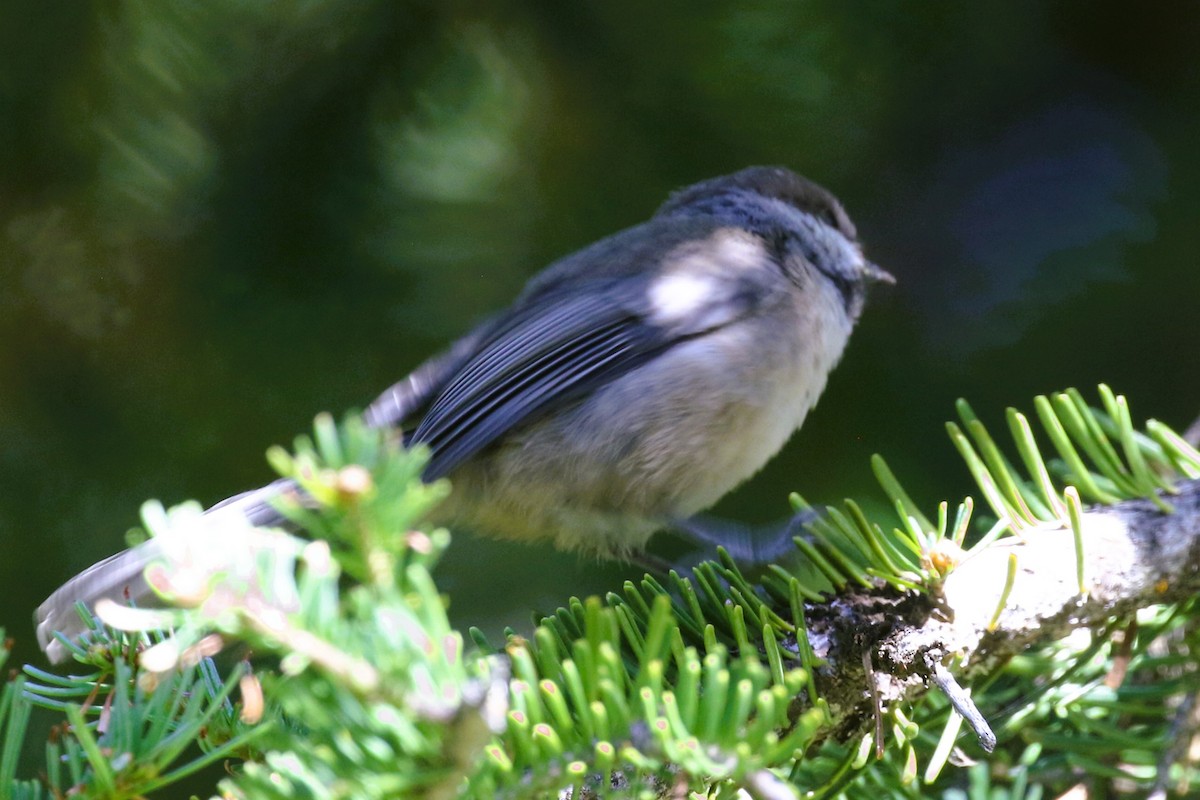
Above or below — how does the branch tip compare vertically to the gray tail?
below

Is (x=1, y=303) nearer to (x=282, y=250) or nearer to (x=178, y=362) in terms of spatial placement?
(x=178, y=362)

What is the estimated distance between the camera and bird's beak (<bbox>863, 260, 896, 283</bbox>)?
2.56m

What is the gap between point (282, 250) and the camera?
6.84 feet

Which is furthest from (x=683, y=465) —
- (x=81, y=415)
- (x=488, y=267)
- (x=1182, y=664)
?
(x=81, y=415)

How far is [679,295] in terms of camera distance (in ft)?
7.75

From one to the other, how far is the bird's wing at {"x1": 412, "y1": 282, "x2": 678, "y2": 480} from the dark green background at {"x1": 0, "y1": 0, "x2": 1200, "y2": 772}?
12 cm

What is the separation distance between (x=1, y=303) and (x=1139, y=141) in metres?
2.53

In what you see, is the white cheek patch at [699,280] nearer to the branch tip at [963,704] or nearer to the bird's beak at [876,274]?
the bird's beak at [876,274]

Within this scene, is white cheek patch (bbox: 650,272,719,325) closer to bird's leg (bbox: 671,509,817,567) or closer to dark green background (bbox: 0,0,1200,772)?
dark green background (bbox: 0,0,1200,772)

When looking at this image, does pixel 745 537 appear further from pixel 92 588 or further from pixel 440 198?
pixel 92 588

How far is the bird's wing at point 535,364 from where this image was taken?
86.3 inches

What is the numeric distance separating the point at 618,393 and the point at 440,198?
1.84 ft

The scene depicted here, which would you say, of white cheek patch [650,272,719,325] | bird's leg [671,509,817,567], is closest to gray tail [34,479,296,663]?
bird's leg [671,509,817,567]

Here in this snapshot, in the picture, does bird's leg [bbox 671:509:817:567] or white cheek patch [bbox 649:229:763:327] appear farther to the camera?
white cheek patch [bbox 649:229:763:327]
